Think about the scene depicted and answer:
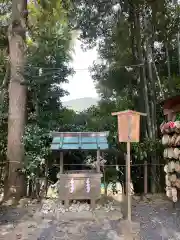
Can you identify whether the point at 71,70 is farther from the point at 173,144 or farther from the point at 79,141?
the point at 173,144

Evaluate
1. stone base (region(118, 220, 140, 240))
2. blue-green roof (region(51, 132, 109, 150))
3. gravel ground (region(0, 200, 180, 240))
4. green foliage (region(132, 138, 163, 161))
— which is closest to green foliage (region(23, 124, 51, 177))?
blue-green roof (region(51, 132, 109, 150))

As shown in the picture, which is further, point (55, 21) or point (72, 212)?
point (55, 21)

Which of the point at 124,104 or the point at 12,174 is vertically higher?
the point at 124,104

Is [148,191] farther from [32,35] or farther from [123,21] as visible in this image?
[32,35]

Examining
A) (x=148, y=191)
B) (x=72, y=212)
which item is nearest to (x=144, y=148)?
(x=148, y=191)

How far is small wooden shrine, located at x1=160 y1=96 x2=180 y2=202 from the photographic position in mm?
4897

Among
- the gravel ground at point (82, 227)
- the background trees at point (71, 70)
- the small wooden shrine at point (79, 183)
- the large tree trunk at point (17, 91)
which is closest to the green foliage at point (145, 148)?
the background trees at point (71, 70)

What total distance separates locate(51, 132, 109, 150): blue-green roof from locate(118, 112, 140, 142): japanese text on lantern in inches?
37.1

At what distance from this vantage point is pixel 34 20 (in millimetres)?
7473

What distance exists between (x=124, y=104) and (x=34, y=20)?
361cm

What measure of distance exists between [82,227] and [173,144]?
2324 millimetres

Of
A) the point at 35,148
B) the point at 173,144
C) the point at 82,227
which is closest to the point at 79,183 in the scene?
the point at 82,227

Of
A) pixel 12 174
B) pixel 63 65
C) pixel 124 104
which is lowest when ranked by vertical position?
pixel 12 174

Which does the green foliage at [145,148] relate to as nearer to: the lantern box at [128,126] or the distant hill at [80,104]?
the lantern box at [128,126]
